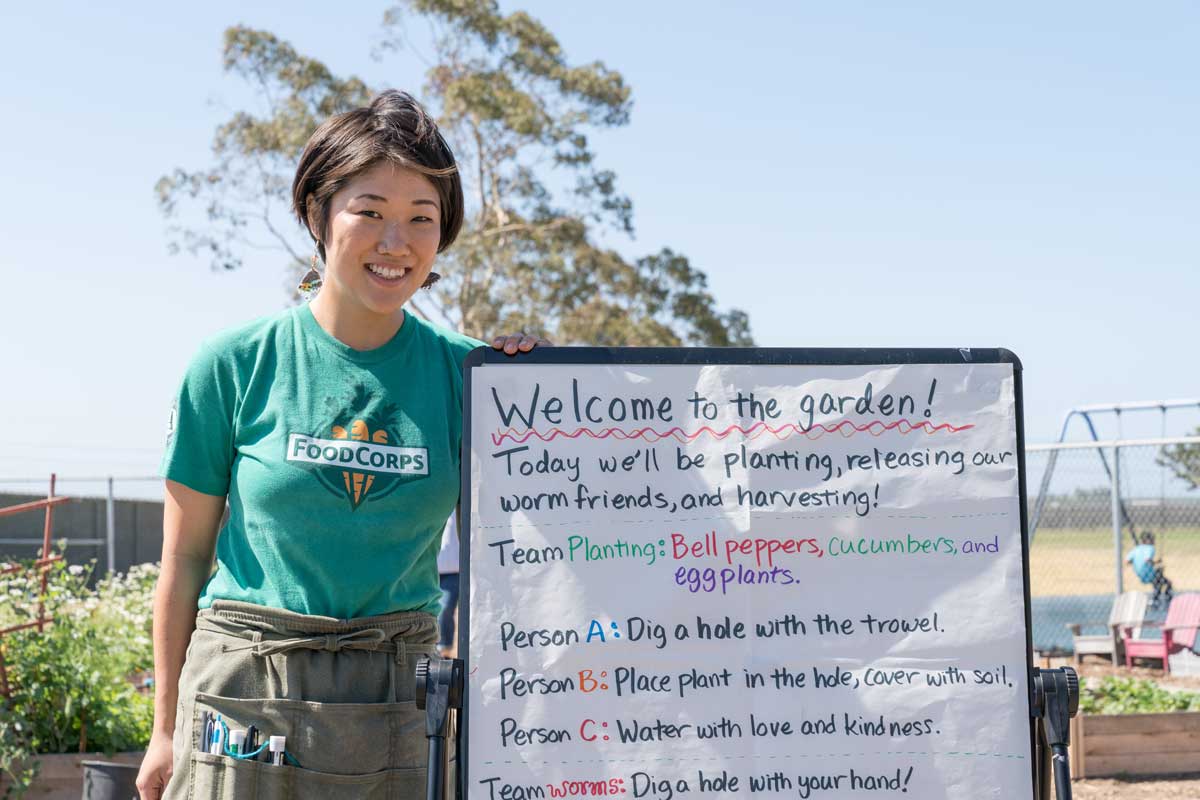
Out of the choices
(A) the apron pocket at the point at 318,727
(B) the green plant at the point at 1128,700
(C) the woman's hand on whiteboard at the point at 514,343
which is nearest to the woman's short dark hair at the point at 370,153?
(C) the woman's hand on whiteboard at the point at 514,343

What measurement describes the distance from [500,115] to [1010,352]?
972 inches

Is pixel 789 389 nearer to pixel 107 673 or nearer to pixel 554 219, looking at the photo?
pixel 107 673

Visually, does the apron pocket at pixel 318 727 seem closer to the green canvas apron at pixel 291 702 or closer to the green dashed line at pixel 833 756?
the green canvas apron at pixel 291 702

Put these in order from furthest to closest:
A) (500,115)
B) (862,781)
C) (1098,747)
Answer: (500,115)
(1098,747)
(862,781)

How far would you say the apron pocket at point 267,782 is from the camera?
2.32 meters

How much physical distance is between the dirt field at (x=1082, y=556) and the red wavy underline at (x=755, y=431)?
39.6ft

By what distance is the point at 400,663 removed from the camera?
244 centimetres

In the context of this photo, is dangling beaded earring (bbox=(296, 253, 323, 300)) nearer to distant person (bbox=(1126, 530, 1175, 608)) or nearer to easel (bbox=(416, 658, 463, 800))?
easel (bbox=(416, 658, 463, 800))

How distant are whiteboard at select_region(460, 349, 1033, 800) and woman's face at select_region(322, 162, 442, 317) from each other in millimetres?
227

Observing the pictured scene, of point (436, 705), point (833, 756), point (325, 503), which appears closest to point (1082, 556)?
point (833, 756)

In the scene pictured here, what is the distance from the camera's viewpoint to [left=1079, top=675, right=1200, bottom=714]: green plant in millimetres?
8078

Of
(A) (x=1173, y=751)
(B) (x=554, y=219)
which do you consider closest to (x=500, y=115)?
(B) (x=554, y=219)

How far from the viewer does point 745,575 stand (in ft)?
8.45

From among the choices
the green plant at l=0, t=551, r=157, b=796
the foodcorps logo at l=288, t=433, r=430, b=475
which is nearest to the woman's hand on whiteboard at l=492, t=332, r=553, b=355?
the foodcorps logo at l=288, t=433, r=430, b=475
